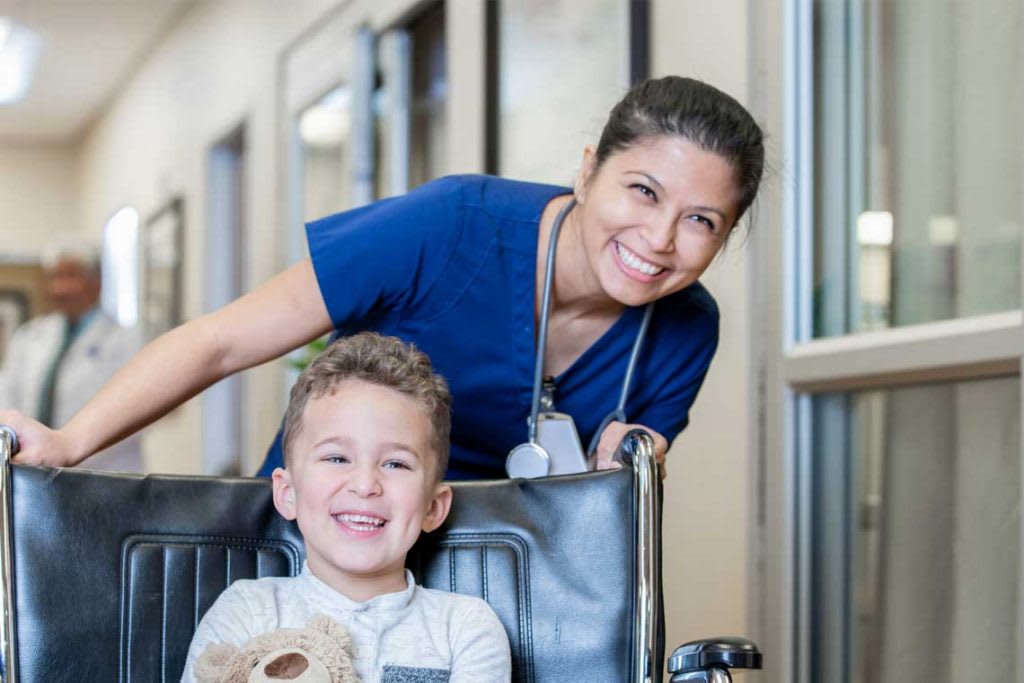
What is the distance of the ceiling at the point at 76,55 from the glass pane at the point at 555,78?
3718 mm

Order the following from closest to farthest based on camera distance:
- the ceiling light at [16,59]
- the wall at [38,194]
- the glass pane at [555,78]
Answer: the glass pane at [555,78]
the ceiling light at [16,59]
the wall at [38,194]

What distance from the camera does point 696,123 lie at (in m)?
1.65

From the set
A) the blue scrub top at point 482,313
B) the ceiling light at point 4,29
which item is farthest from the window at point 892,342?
the ceiling light at point 4,29

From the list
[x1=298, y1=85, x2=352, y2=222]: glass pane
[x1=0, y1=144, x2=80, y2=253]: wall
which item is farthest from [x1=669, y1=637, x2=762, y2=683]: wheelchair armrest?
[x1=0, y1=144, x2=80, y2=253]: wall

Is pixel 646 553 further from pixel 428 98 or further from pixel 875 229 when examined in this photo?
pixel 428 98

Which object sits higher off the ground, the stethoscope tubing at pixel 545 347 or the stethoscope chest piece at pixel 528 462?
the stethoscope tubing at pixel 545 347

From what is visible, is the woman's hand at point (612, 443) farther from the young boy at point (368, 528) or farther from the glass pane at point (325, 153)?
the glass pane at point (325, 153)

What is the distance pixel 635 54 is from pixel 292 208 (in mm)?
2556

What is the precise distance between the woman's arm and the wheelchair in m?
0.04

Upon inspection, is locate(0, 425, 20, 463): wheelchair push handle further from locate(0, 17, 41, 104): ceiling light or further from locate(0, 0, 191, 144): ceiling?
locate(0, 17, 41, 104): ceiling light

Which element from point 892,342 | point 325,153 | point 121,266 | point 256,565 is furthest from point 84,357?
point 256,565

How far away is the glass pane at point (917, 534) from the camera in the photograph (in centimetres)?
212

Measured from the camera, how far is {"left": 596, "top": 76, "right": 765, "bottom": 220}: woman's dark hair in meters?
1.65

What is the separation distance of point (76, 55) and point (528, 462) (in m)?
6.69
